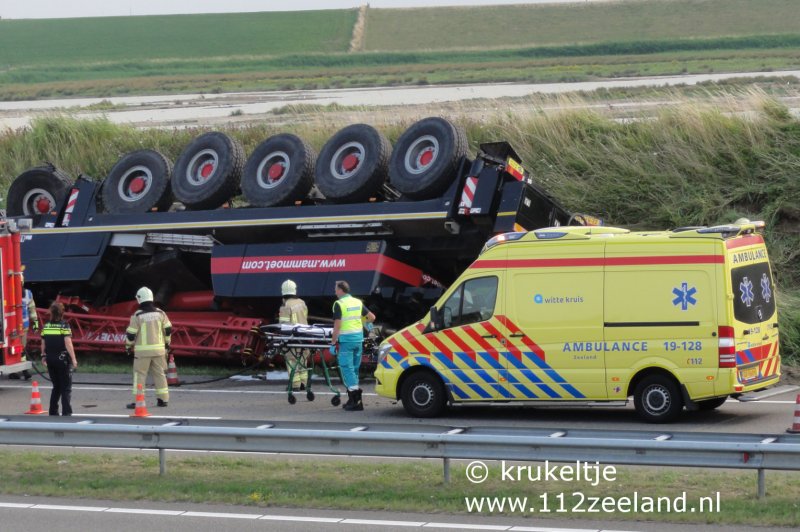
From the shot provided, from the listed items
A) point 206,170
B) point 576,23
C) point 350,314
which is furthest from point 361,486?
point 576,23

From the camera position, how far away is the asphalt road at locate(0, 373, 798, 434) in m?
12.7

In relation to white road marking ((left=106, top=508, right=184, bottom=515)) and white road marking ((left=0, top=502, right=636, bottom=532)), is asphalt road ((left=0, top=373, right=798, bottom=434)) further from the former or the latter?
white road marking ((left=106, top=508, right=184, bottom=515))

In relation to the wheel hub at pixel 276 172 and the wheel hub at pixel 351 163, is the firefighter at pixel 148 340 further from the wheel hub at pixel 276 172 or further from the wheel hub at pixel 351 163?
the wheel hub at pixel 351 163

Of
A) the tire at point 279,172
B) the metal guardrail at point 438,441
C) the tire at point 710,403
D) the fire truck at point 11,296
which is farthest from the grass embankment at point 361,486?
the tire at point 279,172

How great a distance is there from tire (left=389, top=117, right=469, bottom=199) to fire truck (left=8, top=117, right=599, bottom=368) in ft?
0.06

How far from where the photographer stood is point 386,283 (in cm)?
1631

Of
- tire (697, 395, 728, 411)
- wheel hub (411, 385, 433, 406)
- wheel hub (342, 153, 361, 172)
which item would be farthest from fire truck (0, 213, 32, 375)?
tire (697, 395, 728, 411)

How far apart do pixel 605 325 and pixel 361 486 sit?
12.7ft

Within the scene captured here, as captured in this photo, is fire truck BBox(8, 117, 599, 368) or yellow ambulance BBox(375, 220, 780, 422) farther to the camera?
fire truck BBox(8, 117, 599, 368)

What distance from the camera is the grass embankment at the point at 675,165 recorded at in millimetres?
19859

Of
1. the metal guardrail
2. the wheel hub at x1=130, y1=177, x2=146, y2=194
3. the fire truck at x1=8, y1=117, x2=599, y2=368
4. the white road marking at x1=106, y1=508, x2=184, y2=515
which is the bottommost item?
the white road marking at x1=106, y1=508, x2=184, y2=515

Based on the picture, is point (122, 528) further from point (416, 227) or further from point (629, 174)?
point (629, 174)

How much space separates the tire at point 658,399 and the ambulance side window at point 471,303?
5.85 feet

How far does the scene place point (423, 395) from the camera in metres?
13.6
